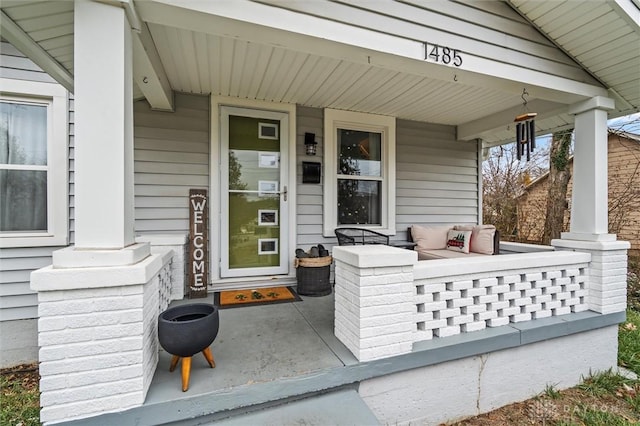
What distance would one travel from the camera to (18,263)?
A: 9.34ft

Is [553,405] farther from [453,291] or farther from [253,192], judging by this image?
[253,192]

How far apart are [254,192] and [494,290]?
263 centimetres

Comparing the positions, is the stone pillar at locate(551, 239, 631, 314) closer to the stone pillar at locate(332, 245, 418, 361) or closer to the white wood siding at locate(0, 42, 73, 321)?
the stone pillar at locate(332, 245, 418, 361)

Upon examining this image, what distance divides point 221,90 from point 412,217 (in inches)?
120

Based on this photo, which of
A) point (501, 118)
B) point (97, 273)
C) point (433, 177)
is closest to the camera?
point (97, 273)

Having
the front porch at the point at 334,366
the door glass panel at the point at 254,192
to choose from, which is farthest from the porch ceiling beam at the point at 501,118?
the door glass panel at the point at 254,192

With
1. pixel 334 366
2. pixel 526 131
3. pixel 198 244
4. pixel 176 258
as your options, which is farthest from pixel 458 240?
pixel 176 258

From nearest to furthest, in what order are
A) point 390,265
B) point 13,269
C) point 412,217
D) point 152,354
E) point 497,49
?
point 152,354
point 390,265
point 497,49
point 13,269
point 412,217

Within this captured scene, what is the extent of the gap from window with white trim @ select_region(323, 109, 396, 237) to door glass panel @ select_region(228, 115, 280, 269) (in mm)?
664

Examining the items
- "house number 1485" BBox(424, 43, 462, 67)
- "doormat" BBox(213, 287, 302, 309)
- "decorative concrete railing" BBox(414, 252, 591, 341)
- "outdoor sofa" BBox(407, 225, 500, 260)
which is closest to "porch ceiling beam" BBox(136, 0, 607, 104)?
"house number 1485" BBox(424, 43, 462, 67)

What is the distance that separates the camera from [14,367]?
2.21 metres

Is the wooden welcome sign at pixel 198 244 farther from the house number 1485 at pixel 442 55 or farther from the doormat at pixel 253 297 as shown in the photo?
the house number 1485 at pixel 442 55

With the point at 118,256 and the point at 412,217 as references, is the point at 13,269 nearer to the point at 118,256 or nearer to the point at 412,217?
the point at 118,256

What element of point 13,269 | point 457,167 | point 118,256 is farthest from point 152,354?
point 457,167
